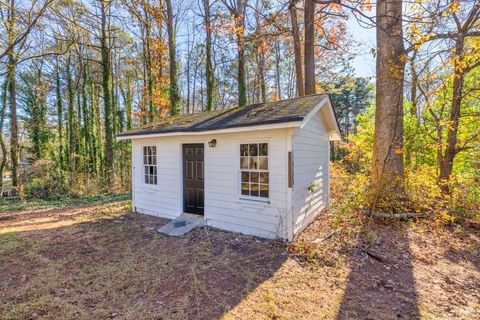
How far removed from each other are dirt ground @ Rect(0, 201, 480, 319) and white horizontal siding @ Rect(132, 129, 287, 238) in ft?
1.24

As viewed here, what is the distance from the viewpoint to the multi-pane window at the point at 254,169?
18.1 ft

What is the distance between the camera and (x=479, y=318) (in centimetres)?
307

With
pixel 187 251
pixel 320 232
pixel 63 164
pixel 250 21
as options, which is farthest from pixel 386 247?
pixel 63 164

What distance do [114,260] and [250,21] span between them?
13.8m

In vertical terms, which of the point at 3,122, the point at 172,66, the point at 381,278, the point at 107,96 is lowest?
the point at 381,278

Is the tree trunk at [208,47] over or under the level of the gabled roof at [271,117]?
over

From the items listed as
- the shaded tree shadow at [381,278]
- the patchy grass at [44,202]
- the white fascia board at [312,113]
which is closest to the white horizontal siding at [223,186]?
the white fascia board at [312,113]

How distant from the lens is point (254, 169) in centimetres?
562

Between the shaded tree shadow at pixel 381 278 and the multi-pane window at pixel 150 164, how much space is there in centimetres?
579

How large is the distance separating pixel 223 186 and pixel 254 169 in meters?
0.94

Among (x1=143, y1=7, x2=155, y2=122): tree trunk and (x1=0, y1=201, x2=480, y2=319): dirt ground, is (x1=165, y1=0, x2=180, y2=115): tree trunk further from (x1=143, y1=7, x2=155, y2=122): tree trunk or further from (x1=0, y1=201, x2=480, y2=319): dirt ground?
(x1=0, y1=201, x2=480, y2=319): dirt ground

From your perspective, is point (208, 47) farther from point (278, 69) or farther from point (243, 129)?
point (243, 129)

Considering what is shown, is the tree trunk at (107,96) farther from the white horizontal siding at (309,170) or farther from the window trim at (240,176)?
the white horizontal siding at (309,170)

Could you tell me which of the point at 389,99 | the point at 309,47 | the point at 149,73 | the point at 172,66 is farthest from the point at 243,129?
the point at 149,73
